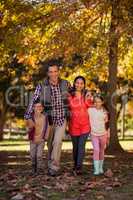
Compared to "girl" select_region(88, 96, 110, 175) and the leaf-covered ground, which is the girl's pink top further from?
the leaf-covered ground

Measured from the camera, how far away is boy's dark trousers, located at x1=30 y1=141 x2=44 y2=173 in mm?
12695

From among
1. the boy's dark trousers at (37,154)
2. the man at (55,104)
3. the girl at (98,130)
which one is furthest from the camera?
the boy's dark trousers at (37,154)

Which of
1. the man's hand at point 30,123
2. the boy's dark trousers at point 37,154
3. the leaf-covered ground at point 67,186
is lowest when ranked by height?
the leaf-covered ground at point 67,186

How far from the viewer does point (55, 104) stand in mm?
12281

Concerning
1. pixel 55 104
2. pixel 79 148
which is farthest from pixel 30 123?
pixel 79 148

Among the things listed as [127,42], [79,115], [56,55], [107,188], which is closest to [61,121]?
[79,115]

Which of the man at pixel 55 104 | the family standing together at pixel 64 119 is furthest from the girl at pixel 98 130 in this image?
the man at pixel 55 104

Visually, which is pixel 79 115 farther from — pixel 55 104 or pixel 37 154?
pixel 37 154

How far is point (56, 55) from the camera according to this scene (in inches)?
832

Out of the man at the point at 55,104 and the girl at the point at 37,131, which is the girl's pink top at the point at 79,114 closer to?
the man at the point at 55,104

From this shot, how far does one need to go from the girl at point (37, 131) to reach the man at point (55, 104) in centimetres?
11

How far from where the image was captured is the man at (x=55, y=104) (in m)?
12.3

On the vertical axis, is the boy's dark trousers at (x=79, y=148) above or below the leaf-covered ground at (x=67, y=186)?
above

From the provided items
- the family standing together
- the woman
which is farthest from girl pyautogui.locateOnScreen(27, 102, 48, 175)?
the woman
